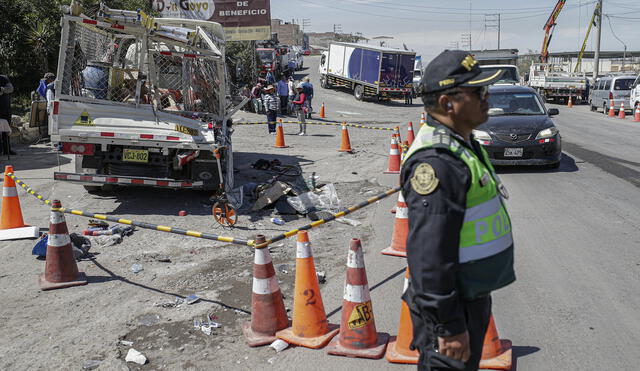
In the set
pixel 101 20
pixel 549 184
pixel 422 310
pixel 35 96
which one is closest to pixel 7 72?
pixel 35 96

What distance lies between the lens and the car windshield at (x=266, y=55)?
45.0 meters

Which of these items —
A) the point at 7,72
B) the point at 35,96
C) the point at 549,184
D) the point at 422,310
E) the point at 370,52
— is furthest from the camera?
the point at 370,52

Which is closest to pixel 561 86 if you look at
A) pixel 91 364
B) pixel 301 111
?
pixel 301 111

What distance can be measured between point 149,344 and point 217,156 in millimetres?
4350

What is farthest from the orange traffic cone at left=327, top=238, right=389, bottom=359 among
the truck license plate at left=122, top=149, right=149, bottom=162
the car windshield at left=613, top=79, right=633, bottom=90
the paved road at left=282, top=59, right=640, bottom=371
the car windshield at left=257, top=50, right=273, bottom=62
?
the car windshield at left=257, top=50, right=273, bottom=62

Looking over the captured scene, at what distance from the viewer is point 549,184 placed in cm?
1062

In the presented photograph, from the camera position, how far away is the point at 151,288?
19.3 feet

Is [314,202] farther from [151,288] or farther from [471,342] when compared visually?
[471,342]

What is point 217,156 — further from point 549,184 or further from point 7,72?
point 7,72

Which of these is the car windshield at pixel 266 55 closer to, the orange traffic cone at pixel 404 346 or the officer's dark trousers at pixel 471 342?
the orange traffic cone at pixel 404 346

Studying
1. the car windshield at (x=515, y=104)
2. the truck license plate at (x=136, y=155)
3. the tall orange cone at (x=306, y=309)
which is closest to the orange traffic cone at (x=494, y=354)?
the tall orange cone at (x=306, y=309)

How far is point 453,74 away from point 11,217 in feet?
23.1

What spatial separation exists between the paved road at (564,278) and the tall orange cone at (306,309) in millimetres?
170

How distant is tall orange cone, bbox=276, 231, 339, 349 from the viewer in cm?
452
